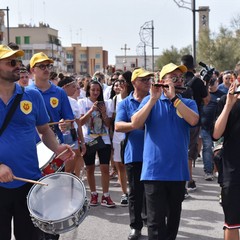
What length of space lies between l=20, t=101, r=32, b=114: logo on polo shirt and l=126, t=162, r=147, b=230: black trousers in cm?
192

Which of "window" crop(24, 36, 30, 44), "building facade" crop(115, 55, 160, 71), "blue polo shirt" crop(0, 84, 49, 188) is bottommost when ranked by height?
"blue polo shirt" crop(0, 84, 49, 188)

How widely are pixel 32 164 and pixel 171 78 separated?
4.94 feet

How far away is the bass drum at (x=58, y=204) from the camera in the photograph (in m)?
3.68

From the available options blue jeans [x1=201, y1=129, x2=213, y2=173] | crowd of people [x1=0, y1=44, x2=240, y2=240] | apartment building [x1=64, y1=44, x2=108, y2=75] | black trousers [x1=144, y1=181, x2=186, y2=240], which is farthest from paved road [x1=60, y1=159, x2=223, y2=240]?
apartment building [x1=64, y1=44, x2=108, y2=75]

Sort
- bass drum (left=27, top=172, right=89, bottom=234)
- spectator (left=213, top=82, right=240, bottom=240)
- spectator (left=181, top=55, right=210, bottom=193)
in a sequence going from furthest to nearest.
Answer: spectator (left=181, top=55, right=210, bottom=193)
spectator (left=213, top=82, right=240, bottom=240)
bass drum (left=27, top=172, right=89, bottom=234)

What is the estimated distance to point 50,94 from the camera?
598 cm

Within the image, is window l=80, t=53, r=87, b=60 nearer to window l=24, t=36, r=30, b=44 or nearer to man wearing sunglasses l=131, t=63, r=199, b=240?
window l=24, t=36, r=30, b=44

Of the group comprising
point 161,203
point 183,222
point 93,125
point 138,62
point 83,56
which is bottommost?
point 183,222

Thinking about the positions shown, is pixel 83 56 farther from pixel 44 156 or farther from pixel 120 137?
pixel 44 156

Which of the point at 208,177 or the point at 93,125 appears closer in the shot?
the point at 93,125

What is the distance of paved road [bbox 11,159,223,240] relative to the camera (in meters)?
6.08

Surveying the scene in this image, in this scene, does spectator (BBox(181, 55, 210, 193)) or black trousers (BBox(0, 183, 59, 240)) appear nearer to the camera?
black trousers (BBox(0, 183, 59, 240))

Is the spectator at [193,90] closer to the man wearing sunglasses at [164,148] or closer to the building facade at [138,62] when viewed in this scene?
the man wearing sunglasses at [164,148]

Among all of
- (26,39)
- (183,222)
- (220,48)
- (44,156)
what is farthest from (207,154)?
(26,39)
